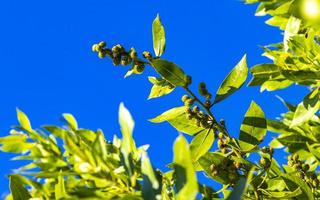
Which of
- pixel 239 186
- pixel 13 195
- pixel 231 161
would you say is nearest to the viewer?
pixel 239 186

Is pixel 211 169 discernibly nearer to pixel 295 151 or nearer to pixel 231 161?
pixel 231 161

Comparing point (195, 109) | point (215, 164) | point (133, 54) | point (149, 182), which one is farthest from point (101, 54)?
point (149, 182)

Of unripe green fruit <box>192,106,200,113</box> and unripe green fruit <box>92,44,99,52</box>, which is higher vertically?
unripe green fruit <box>92,44,99,52</box>

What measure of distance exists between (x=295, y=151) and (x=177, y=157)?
7.05ft

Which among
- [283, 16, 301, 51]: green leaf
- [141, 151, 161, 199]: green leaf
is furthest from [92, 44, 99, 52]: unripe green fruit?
[141, 151, 161, 199]: green leaf

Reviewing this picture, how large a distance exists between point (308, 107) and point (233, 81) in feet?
1.26

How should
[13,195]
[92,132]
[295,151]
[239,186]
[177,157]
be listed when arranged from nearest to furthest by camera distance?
[177,157]
[239,186]
[92,132]
[13,195]
[295,151]

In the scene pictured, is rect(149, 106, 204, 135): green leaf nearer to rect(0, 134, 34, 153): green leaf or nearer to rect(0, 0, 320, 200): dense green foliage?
rect(0, 0, 320, 200): dense green foliage

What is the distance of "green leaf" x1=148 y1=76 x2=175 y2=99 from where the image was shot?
3.08 m

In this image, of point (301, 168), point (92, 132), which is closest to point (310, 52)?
point (301, 168)

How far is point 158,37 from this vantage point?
9.68 ft

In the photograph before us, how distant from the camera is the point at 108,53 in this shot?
285 centimetres

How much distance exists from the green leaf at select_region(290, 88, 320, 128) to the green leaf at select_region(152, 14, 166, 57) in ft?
2.42

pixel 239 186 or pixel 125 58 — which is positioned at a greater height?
pixel 125 58
